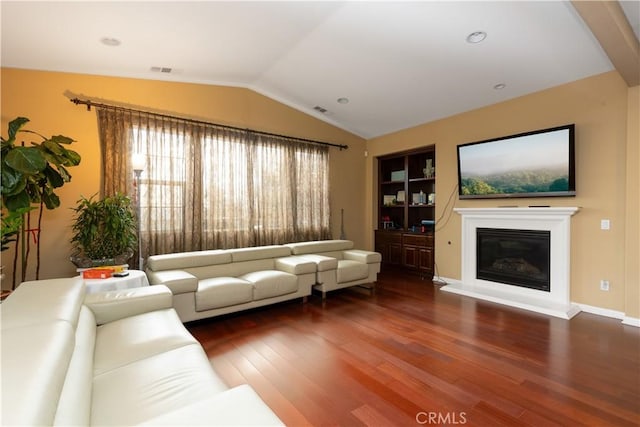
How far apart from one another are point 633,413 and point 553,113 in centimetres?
358

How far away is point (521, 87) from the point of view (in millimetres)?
4223

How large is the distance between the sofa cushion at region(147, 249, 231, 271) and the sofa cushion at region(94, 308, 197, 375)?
1389 millimetres

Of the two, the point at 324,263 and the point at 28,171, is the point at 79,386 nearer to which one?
the point at 28,171

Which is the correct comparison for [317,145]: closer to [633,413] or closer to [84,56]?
[84,56]

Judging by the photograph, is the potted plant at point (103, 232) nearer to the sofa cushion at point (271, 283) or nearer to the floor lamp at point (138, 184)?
the floor lamp at point (138, 184)

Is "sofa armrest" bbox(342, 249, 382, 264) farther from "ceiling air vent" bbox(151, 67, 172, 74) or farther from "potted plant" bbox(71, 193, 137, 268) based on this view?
"ceiling air vent" bbox(151, 67, 172, 74)

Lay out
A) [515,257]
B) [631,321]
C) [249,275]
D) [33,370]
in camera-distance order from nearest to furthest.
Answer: [33,370] → [631,321] → [249,275] → [515,257]

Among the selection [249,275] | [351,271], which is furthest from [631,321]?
[249,275]

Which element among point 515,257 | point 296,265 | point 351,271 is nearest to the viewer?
point 296,265

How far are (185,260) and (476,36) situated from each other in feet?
13.8

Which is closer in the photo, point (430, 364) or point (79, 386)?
point (79, 386)

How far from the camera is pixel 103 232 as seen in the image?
365 centimetres

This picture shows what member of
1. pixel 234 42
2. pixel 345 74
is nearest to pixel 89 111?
pixel 234 42

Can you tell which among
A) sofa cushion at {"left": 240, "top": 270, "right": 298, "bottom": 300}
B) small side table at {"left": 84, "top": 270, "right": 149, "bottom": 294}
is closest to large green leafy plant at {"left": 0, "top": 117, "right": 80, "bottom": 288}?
small side table at {"left": 84, "top": 270, "right": 149, "bottom": 294}
